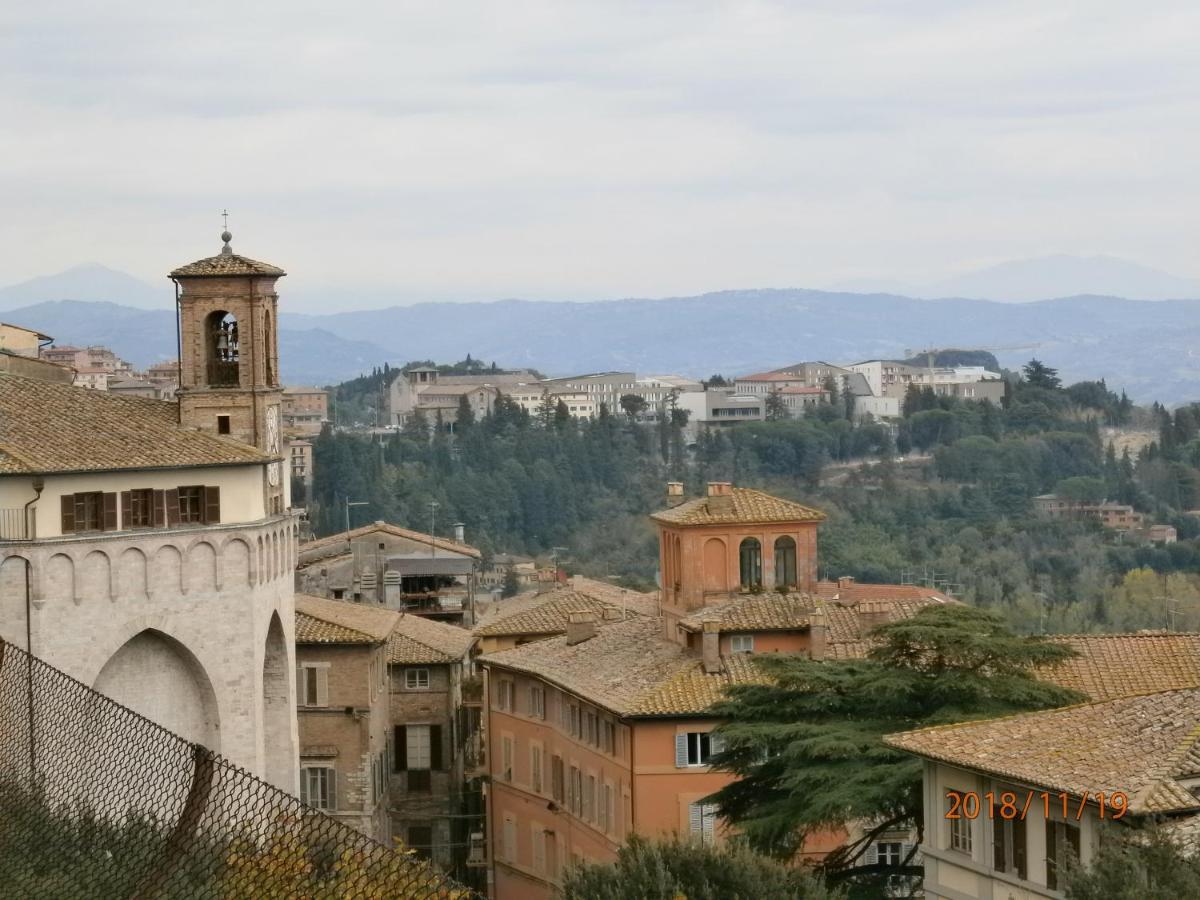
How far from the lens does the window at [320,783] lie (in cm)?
4931

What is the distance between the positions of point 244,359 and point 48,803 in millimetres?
29072

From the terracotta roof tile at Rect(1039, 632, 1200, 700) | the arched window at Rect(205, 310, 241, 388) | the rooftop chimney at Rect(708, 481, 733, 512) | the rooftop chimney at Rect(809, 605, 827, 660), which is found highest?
the arched window at Rect(205, 310, 241, 388)

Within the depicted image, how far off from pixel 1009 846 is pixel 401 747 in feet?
114

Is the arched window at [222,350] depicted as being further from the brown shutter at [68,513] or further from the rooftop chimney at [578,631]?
the rooftop chimney at [578,631]

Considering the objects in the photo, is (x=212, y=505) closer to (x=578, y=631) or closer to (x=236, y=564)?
(x=236, y=564)

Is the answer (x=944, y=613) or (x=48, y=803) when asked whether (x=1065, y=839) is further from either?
(x=48, y=803)

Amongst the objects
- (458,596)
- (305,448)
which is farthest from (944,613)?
(305,448)

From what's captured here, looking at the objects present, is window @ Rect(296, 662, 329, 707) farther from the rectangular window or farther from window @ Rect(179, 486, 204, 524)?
window @ Rect(179, 486, 204, 524)

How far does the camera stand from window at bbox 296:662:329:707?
162 ft

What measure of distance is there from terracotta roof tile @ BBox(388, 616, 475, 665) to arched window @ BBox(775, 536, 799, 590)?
10736mm

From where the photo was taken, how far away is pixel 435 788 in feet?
182

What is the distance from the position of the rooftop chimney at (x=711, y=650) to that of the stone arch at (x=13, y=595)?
11163mm

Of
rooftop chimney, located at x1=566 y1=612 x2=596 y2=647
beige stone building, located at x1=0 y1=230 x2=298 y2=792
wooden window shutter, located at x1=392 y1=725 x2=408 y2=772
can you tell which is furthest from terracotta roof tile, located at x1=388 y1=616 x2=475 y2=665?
beige stone building, located at x1=0 y1=230 x2=298 y2=792

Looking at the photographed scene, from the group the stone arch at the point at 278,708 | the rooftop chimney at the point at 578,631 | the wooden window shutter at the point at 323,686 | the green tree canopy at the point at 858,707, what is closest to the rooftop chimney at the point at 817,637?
the stone arch at the point at 278,708
